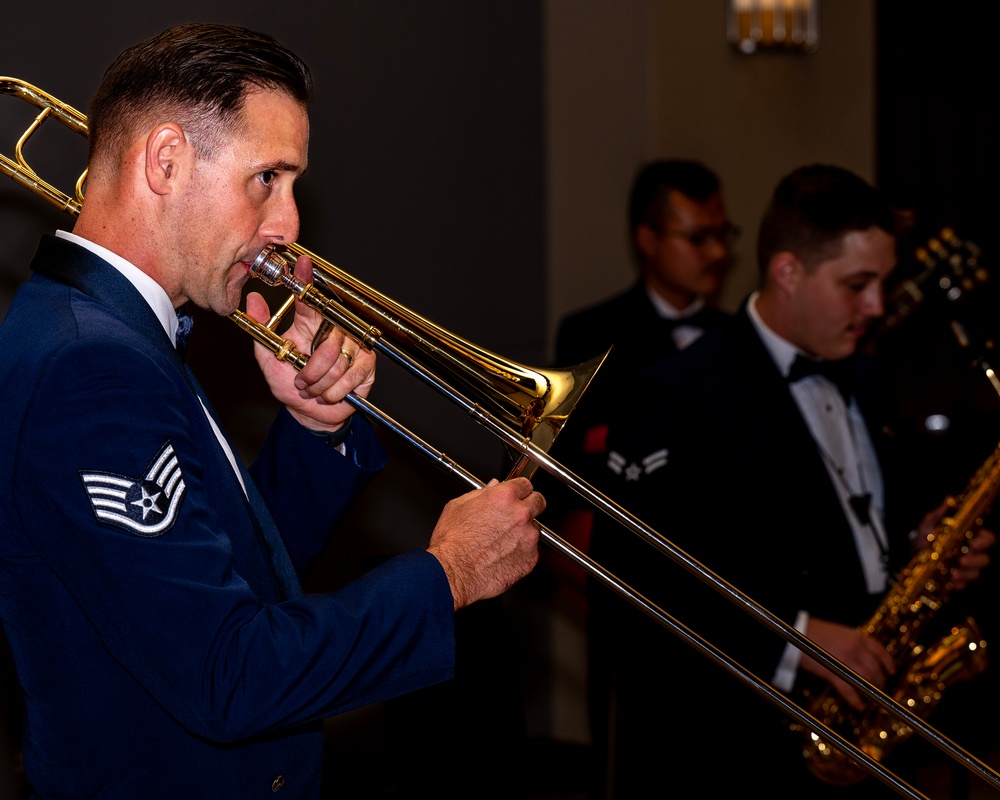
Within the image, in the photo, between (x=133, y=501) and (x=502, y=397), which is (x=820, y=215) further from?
(x=133, y=501)

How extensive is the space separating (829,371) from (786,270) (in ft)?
0.88

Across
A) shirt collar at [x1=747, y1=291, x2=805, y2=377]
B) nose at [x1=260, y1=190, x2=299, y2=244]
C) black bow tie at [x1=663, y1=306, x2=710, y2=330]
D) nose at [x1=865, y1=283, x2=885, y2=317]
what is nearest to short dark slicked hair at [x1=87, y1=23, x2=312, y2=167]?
nose at [x1=260, y1=190, x2=299, y2=244]

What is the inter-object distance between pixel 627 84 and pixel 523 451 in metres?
3.19

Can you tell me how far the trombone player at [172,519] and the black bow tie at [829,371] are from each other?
136 cm

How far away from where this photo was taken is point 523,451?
175 centimetres

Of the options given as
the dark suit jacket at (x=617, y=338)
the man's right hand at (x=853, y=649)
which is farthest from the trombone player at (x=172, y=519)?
the dark suit jacket at (x=617, y=338)

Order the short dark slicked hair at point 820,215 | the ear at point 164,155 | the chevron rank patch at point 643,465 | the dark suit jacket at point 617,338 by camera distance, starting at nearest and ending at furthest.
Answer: the ear at point 164,155 → the chevron rank patch at point 643,465 → the short dark slicked hair at point 820,215 → the dark suit jacket at point 617,338

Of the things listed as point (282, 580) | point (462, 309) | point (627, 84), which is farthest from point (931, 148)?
point (282, 580)

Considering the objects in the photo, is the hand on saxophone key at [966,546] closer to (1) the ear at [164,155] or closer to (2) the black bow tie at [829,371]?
(2) the black bow tie at [829,371]

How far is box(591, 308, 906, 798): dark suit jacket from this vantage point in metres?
2.62

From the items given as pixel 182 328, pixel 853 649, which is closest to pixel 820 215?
pixel 853 649

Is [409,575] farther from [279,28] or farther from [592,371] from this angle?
[279,28]

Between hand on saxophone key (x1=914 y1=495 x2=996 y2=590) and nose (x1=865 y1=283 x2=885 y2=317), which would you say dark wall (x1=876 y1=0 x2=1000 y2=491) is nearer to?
hand on saxophone key (x1=914 y1=495 x2=996 y2=590)

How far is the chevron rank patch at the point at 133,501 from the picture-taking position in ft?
4.33
